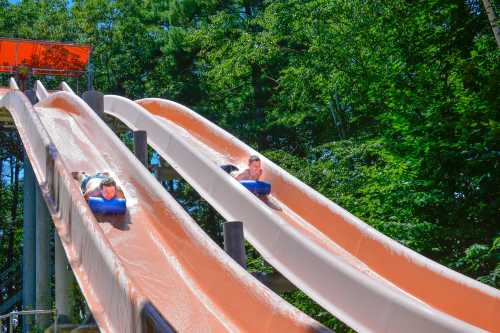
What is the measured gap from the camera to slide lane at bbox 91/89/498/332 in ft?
18.9

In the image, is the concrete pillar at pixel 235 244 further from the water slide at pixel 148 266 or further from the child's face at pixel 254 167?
the child's face at pixel 254 167

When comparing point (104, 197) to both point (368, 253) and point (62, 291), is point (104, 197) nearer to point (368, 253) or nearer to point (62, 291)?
point (62, 291)

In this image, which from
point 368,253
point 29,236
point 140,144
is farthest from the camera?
point 29,236

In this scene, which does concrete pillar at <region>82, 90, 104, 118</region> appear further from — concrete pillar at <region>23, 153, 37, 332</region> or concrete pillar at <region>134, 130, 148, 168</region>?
concrete pillar at <region>134, 130, 148, 168</region>

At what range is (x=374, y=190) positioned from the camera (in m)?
12.5

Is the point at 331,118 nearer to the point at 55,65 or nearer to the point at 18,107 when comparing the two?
the point at 55,65

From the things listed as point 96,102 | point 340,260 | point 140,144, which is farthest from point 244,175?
point 96,102

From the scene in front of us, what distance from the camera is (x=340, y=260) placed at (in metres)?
6.55

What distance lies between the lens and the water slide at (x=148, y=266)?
5371 mm

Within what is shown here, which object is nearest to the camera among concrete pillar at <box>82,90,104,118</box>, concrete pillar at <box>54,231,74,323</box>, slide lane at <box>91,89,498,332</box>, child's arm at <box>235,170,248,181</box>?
slide lane at <box>91,89,498,332</box>

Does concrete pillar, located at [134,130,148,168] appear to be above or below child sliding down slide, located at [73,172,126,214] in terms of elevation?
above

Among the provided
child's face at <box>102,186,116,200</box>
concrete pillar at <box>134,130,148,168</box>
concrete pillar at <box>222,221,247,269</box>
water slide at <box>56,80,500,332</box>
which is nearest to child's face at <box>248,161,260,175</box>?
water slide at <box>56,80,500,332</box>

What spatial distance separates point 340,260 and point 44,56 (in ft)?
46.8

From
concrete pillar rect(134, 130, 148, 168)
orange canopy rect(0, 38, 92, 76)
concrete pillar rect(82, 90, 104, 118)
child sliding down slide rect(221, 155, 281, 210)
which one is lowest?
child sliding down slide rect(221, 155, 281, 210)
